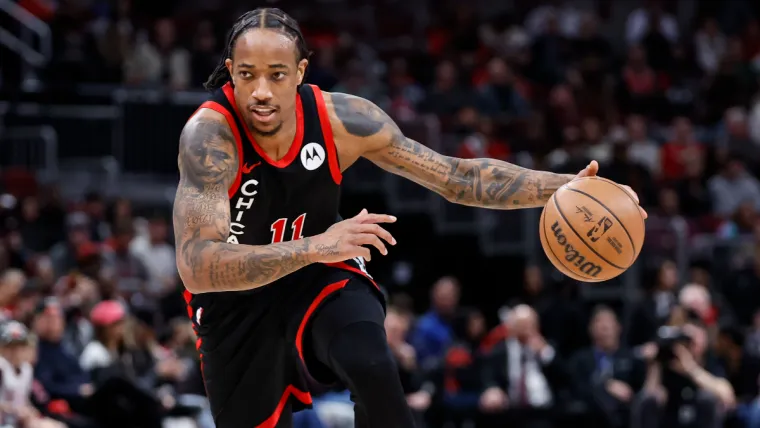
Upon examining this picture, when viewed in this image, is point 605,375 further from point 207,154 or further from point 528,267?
point 207,154

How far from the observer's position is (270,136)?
5570 millimetres

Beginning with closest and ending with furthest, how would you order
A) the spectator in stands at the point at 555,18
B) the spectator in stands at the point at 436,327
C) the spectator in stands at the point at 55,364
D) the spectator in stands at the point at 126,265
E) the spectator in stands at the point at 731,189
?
the spectator in stands at the point at 55,364, the spectator in stands at the point at 436,327, the spectator in stands at the point at 126,265, the spectator in stands at the point at 731,189, the spectator in stands at the point at 555,18

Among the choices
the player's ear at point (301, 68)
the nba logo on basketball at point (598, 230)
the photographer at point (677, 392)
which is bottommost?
the photographer at point (677, 392)

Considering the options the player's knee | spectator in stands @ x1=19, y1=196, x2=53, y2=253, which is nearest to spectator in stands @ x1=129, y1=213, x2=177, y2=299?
spectator in stands @ x1=19, y1=196, x2=53, y2=253

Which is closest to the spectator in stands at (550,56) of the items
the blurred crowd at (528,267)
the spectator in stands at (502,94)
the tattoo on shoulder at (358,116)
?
the blurred crowd at (528,267)

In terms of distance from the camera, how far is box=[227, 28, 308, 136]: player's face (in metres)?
5.35

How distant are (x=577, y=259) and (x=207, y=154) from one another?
1768mm

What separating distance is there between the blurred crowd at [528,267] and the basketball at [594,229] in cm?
533

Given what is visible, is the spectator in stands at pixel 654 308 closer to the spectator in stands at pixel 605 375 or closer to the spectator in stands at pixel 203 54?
the spectator in stands at pixel 605 375

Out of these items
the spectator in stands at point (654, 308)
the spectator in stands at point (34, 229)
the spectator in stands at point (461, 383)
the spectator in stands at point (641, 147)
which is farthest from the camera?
the spectator in stands at point (641, 147)

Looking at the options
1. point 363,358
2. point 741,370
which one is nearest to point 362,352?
point 363,358

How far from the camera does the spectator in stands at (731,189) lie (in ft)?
52.4

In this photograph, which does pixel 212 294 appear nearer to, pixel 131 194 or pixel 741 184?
pixel 131 194

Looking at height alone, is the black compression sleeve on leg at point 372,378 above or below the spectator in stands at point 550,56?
below
